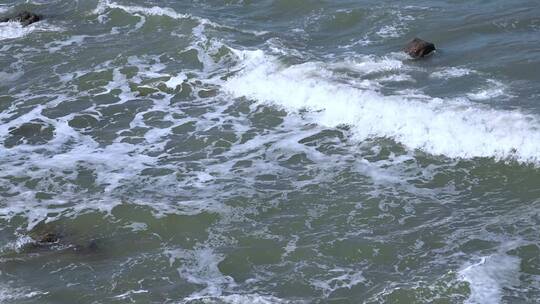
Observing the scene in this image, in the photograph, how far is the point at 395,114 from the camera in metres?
13.0

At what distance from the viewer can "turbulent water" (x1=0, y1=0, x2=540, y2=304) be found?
9.03m

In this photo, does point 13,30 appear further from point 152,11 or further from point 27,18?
point 152,11

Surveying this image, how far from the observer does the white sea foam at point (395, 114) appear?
11.8 m

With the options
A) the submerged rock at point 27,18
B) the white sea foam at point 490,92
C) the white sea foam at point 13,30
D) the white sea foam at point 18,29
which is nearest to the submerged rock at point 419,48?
the white sea foam at point 490,92

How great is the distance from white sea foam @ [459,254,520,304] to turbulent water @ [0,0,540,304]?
0.10 ft

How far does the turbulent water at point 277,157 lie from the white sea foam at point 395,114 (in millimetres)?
38

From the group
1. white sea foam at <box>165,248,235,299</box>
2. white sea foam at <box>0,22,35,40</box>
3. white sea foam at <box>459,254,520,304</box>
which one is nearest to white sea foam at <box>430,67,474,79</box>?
white sea foam at <box>459,254,520,304</box>

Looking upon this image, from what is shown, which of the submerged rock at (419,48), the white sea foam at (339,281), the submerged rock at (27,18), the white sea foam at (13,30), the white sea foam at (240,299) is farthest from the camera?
the submerged rock at (27,18)

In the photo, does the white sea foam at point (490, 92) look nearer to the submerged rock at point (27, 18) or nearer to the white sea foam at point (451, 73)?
the white sea foam at point (451, 73)

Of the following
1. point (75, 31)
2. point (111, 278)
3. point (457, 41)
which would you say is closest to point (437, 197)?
point (111, 278)

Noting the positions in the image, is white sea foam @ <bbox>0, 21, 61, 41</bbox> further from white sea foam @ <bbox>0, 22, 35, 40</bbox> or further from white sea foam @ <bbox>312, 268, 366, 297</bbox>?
white sea foam @ <bbox>312, 268, 366, 297</bbox>

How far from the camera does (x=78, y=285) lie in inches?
355

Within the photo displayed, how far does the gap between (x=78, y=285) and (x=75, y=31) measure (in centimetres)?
1117

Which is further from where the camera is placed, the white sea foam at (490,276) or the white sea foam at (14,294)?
the white sea foam at (14,294)
